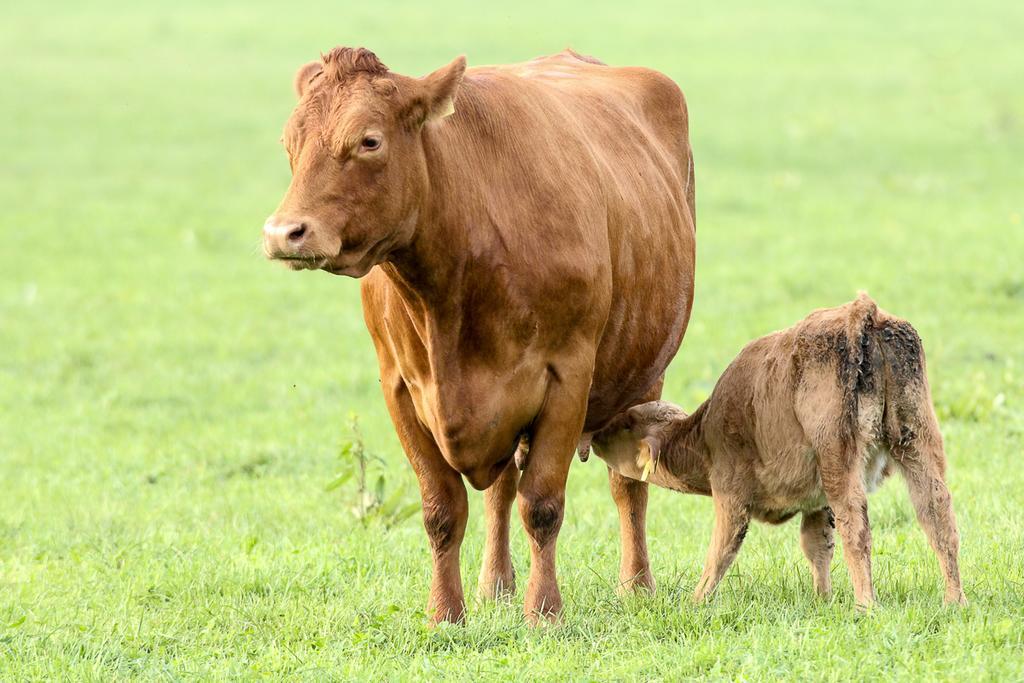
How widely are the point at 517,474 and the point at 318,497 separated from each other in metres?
2.11

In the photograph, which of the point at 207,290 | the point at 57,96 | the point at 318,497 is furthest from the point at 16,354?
the point at 57,96

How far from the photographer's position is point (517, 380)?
5.58 metres

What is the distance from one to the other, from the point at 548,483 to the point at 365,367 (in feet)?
20.9

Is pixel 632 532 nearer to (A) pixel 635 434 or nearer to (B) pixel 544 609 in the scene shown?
(A) pixel 635 434

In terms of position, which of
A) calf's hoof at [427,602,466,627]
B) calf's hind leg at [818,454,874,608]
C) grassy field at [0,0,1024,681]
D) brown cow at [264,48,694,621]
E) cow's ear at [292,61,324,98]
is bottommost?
grassy field at [0,0,1024,681]

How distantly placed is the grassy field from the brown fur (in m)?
0.27

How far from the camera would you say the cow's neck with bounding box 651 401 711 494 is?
6.47 meters

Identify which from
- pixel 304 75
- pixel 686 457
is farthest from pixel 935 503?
pixel 304 75

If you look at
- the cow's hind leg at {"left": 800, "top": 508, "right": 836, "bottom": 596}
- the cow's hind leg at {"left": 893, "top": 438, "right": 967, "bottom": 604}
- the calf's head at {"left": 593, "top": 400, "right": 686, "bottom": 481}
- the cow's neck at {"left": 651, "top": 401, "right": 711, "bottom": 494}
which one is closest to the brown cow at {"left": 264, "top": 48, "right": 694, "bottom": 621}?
the calf's head at {"left": 593, "top": 400, "right": 686, "bottom": 481}

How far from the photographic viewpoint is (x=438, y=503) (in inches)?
237

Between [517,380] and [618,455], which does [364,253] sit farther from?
[618,455]

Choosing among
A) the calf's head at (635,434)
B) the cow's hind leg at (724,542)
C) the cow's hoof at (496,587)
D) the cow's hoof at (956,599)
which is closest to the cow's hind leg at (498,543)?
the cow's hoof at (496,587)

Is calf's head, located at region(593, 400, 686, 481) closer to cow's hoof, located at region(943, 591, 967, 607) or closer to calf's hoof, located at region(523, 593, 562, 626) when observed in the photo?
calf's hoof, located at region(523, 593, 562, 626)

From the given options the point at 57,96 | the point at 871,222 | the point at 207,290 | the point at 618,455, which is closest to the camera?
the point at 618,455
